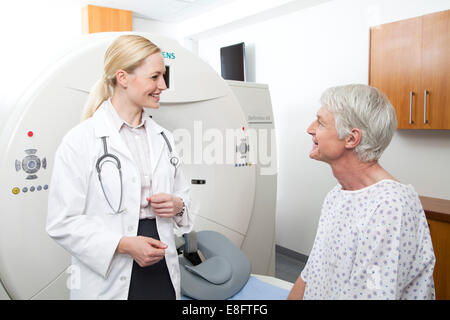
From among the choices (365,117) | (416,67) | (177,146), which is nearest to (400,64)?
(416,67)

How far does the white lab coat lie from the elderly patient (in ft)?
1.58

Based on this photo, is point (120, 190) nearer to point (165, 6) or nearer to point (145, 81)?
point (145, 81)

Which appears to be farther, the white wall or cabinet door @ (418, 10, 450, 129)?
the white wall

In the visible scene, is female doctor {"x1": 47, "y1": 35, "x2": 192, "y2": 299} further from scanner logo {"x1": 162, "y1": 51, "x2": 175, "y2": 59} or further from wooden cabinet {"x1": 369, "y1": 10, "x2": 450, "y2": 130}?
wooden cabinet {"x1": 369, "y1": 10, "x2": 450, "y2": 130}

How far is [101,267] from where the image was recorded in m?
1.00

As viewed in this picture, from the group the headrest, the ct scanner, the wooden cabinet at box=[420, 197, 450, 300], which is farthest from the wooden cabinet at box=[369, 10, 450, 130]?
the headrest

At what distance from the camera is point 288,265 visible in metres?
3.21

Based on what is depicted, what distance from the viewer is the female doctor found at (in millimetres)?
987

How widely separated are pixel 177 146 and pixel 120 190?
74 centimetres

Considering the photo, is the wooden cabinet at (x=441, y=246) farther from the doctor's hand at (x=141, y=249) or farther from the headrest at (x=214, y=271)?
the doctor's hand at (x=141, y=249)

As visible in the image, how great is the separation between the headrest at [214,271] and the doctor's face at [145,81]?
2.40ft

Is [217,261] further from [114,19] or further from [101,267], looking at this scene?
[114,19]
